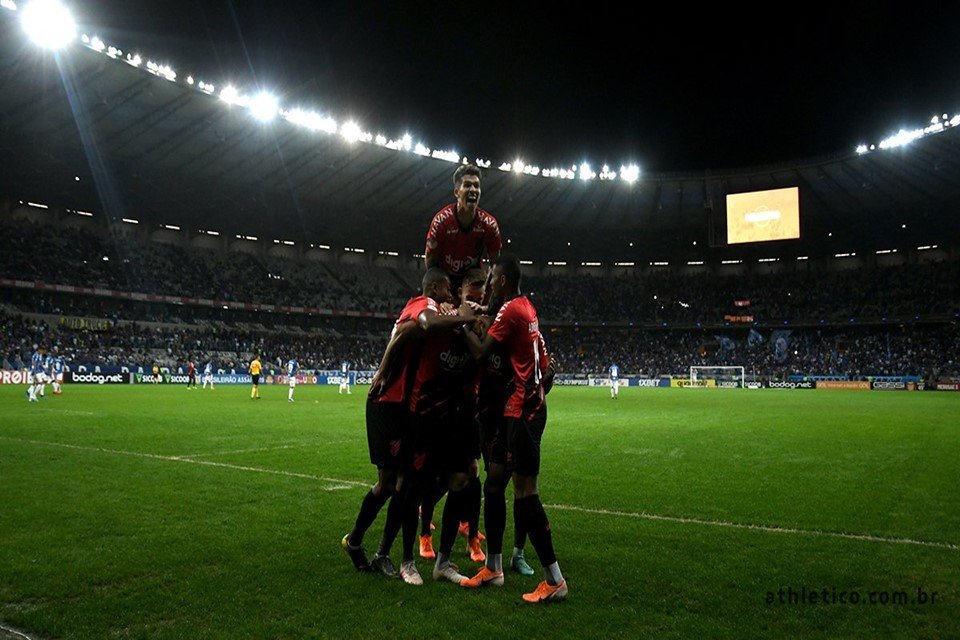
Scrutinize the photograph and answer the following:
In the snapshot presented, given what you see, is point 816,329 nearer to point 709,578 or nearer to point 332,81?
point 332,81

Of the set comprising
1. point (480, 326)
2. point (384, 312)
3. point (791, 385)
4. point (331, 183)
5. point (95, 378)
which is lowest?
point (791, 385)

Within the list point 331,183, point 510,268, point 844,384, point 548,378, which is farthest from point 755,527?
point 844,384

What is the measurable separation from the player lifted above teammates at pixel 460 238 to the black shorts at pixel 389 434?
1.62m

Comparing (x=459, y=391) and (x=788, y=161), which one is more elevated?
(x=788, y=161)

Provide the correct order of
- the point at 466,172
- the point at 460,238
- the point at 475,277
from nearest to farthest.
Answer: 1. the point at 475,277
2. the point at 466,172
3. the point at 460,238

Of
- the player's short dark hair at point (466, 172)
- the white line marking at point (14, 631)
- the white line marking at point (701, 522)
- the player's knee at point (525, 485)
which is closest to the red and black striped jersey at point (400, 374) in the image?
the player's knee at point (525, 485)

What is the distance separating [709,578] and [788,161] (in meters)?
63.9

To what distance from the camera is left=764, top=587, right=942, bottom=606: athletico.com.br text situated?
185 inches

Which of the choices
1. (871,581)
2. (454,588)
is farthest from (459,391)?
(871,581)

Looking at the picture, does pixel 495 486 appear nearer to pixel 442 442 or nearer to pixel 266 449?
pixel 442 442

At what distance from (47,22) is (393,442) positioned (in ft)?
123

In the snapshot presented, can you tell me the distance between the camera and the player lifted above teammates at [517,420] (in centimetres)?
512

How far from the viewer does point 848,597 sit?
189 inches

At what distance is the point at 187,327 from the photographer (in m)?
58.2
